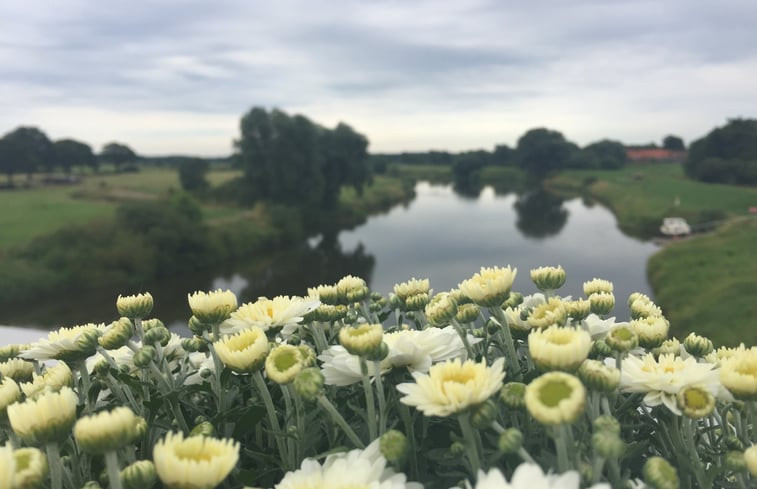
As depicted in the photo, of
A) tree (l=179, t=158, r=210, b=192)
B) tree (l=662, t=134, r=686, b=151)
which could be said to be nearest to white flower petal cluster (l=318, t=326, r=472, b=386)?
tree (l=179, t=158, r=210, b=192)

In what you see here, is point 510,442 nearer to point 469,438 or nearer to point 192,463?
point 469,438

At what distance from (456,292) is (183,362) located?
2.59ft

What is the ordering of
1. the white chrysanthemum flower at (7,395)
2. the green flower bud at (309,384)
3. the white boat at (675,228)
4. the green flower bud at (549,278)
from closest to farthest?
the green flower bud at (309,384), the white chrysanthemum flower at (7,395), the green flower bud at (549,278), the white boat at (675,228)

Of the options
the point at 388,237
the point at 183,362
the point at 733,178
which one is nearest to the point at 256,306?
the point at 183,362

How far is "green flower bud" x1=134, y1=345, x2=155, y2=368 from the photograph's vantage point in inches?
47.8

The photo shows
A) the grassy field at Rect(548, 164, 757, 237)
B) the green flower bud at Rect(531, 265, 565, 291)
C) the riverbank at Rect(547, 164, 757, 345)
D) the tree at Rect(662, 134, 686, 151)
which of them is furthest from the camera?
the tree at Rect(662, 134, 686, 151)

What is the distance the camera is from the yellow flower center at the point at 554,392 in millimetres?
800

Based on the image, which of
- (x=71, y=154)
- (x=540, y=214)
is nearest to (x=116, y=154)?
(x=71, y=154)

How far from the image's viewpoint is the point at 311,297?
1.55 meters

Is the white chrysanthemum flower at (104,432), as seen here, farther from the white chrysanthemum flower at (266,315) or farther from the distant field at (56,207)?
the distant field at (56,207)

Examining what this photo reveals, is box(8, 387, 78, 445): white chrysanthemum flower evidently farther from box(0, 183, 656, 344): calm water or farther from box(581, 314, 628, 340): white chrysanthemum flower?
box(0, 183, 656, 344): calm water

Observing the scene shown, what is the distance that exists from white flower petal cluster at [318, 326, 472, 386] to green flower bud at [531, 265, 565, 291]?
0.38 m

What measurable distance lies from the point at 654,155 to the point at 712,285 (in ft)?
291

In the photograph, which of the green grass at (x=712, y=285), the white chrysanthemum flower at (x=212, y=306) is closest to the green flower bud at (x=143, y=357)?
the white chrysanthemum flower at (x=212, y=306)
